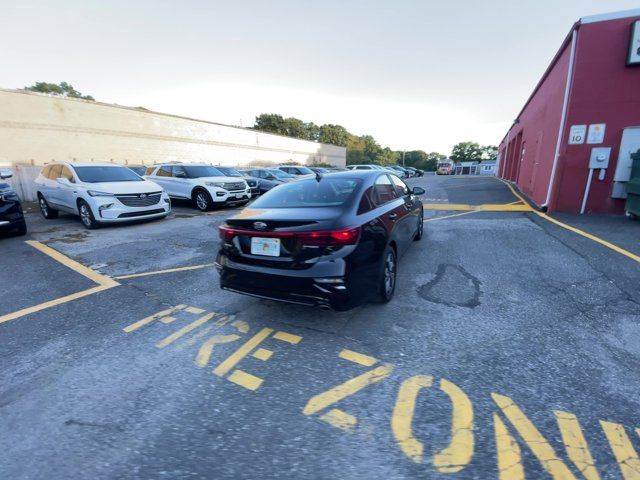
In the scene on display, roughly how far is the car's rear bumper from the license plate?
153 millimetres

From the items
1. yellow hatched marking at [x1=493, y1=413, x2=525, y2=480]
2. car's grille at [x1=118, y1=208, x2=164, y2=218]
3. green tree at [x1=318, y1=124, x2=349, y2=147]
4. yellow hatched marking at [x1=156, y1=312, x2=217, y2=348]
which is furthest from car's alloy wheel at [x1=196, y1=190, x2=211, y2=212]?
green tree at [x1=318, y1=124, x2=349, y2=147]

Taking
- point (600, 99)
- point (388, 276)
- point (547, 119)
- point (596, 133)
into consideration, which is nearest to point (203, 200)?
point (388, 276)

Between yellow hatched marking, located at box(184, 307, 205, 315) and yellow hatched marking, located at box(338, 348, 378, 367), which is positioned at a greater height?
yellow hatched marking, located at box(338, 348, 378, 367)

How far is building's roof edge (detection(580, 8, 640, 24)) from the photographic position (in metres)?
7.90

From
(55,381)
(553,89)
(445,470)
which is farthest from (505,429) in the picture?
(553,89)

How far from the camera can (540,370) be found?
2.55m

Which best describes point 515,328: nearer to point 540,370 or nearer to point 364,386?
point 540,370

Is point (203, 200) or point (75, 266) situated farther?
point (203, 200)

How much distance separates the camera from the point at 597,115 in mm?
8594

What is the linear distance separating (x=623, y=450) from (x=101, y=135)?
28.3 metres

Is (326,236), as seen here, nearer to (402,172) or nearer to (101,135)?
(101,135)

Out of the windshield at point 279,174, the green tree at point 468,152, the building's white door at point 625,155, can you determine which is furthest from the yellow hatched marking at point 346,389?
the green tree at point 468,152

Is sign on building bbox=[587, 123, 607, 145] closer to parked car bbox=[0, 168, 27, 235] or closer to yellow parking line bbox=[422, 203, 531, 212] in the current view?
yellow parking line bbox=[422, 203, 531, 212]

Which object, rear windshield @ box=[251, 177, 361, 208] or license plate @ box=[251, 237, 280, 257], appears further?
rear windshield @ box=[251, 177, 361, 208]
